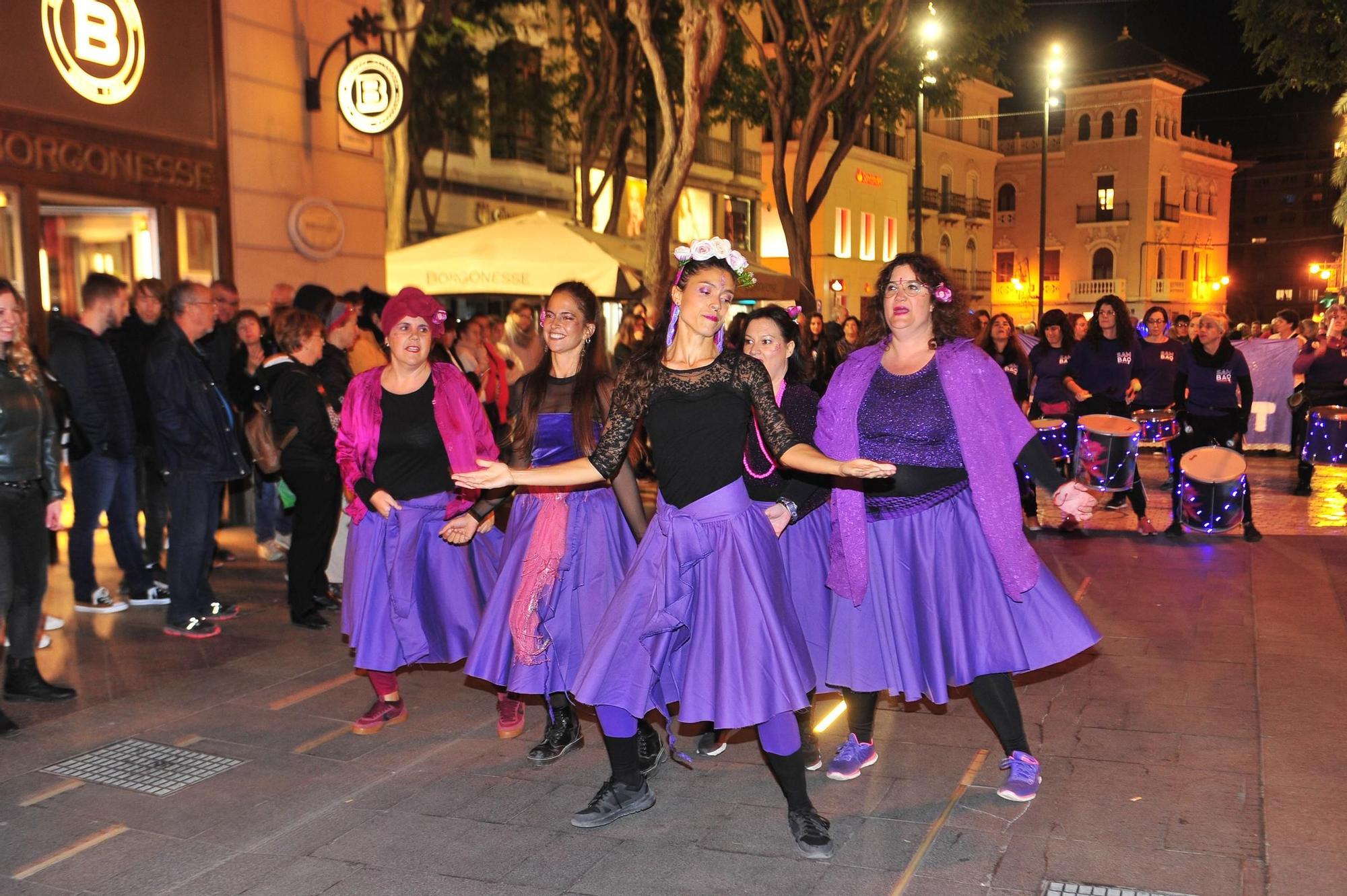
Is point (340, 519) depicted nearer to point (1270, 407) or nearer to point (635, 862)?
point (635, 862)

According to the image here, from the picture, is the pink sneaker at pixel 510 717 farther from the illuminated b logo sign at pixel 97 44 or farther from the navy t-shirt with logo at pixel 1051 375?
the illuminated b logo sign at pixel 97 44

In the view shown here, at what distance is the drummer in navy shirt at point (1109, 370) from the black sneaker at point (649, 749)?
628 centimetres

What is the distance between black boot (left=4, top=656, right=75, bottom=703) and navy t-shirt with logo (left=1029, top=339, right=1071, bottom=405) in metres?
7.90

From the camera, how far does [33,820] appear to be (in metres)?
4.68

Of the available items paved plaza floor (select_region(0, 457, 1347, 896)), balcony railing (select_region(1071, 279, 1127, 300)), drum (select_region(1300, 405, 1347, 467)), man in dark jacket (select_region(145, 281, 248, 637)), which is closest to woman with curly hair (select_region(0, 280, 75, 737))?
paved plaza floor (select_region(0, 457, 1347, 896))

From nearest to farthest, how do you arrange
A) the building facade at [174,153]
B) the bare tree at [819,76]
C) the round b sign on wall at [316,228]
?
1. the building facade at [174,153]
2. the round b sign on wall at [316,228]
3. the bare tree at [819,76]

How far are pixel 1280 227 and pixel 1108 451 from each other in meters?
114

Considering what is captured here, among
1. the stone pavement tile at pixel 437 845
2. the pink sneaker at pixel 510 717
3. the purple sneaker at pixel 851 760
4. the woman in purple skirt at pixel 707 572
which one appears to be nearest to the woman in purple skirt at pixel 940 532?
the purple sneaker at pixel 851 760

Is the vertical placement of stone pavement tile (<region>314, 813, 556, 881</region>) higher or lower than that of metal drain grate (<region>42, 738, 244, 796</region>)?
higher

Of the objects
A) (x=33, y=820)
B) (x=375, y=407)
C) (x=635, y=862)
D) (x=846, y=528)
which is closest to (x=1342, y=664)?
(x=846, y=528)

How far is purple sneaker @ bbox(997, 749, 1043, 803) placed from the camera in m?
4.62

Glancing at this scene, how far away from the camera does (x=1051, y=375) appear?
10547mm

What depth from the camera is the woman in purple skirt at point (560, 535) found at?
16.1ft

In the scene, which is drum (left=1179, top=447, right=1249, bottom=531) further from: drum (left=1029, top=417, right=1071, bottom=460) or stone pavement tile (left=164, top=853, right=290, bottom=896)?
Answer: stone pavement tile (left=164, top=853, right=290, bottom=896)
